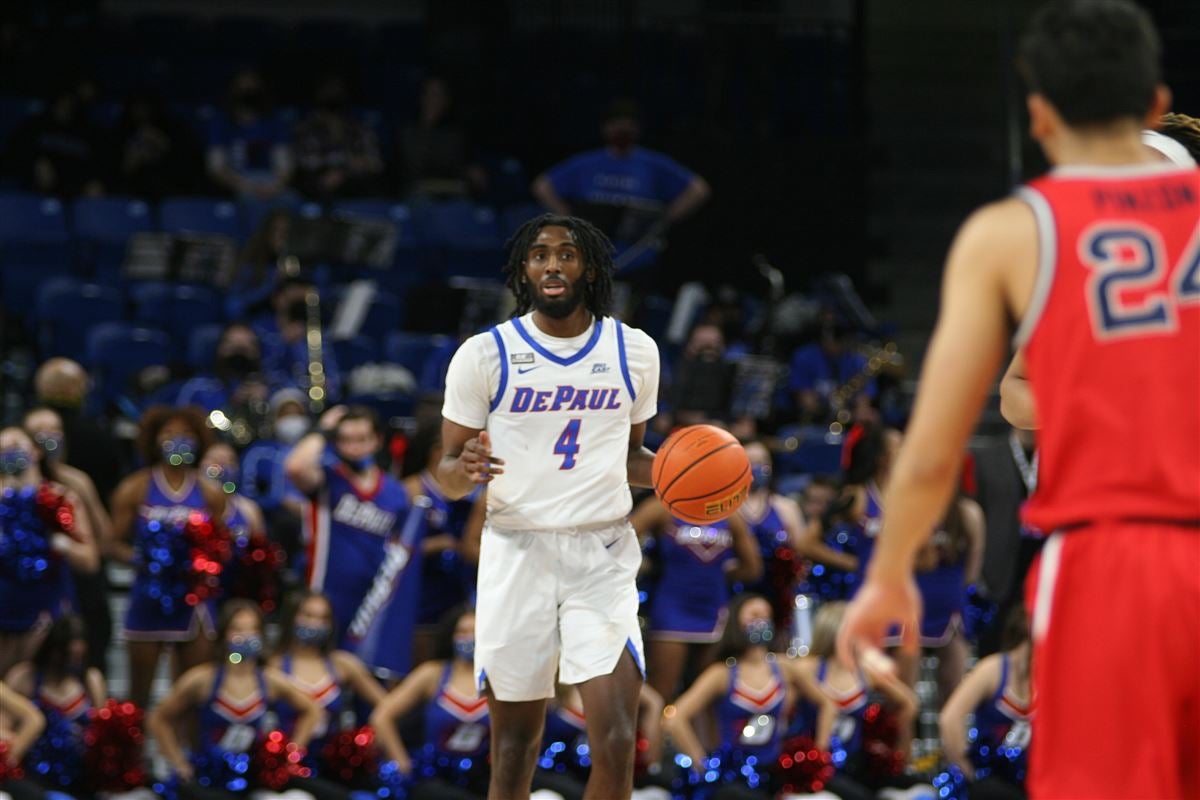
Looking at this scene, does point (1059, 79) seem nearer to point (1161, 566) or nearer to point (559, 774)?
point (1161, 566)

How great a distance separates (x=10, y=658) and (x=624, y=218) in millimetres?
5171

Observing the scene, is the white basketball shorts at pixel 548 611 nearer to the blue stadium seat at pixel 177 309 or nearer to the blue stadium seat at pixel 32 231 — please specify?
the blue stadium seat at pixel 177 309

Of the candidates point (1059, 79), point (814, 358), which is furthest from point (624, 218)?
point (1059, 79)

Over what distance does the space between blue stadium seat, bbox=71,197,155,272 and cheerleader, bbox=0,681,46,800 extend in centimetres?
513

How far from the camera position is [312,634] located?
31.3ft

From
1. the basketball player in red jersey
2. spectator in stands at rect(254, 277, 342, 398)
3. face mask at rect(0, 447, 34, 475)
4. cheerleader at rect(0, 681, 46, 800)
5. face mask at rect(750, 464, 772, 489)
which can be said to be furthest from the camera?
spectator in stands at rect(254, 277, 342, 398)

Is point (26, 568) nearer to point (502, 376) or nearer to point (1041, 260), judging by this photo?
point (502, 376)

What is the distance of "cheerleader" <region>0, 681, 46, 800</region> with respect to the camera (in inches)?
349

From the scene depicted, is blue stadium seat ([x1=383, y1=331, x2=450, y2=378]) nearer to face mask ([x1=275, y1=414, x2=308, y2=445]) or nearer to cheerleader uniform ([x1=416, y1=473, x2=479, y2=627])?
face mask ([x1=275, y1=414, x2=308, y2=445])

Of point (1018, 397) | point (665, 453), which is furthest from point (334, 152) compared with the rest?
point (1018, 397)

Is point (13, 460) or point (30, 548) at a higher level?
point (13, 460)

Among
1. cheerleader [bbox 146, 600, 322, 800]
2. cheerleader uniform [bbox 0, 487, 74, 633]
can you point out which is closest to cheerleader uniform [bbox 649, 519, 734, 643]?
cheerleader [bbox 146, 600, 322, 800]

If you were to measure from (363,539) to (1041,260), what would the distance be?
270 inches

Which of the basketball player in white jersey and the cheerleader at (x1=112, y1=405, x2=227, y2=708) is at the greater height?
the basketball player in white jersey
